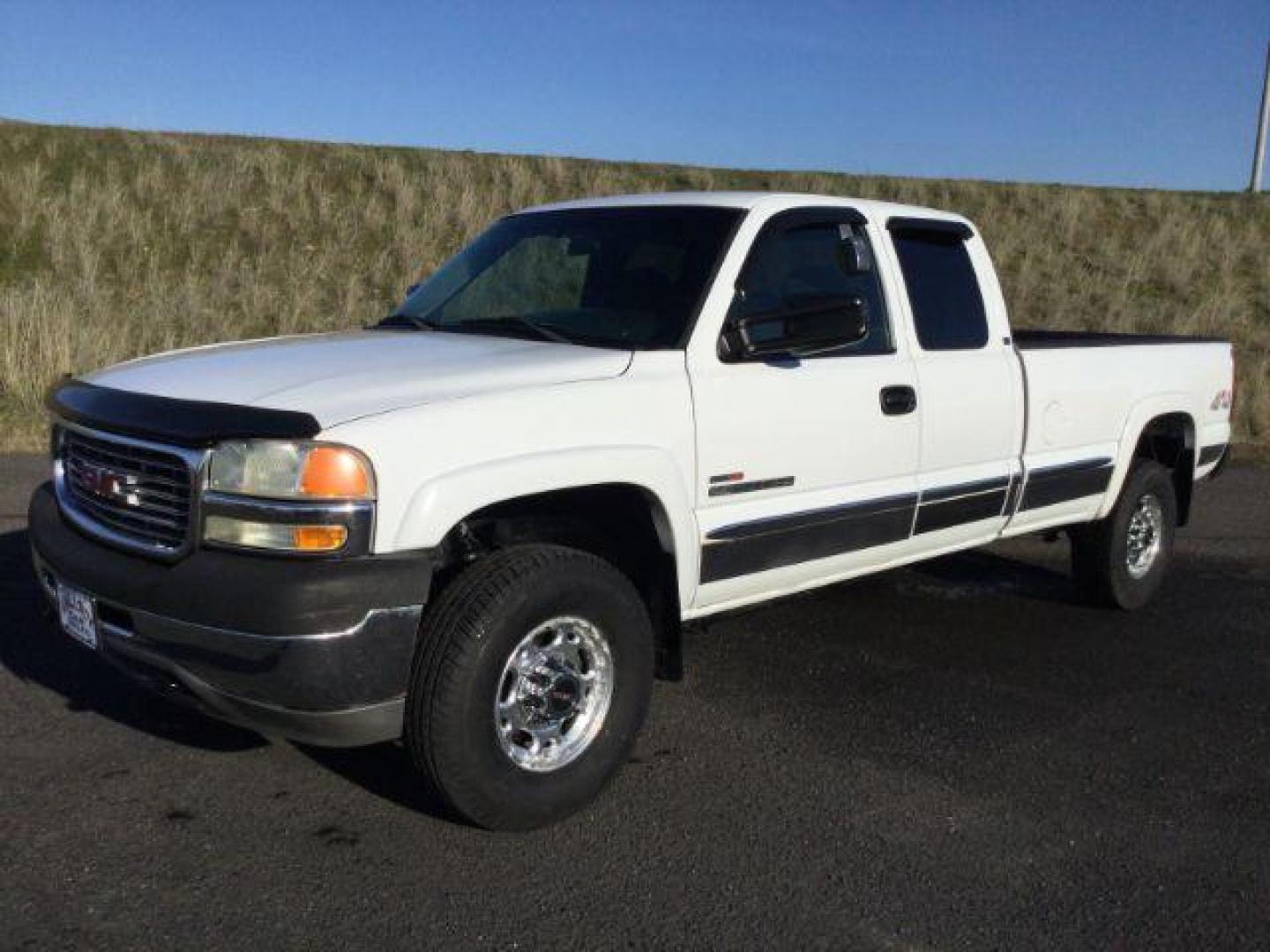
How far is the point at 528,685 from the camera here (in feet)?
11.8

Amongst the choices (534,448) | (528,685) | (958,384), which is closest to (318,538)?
(534,448)

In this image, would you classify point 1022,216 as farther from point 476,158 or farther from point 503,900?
point 503,900

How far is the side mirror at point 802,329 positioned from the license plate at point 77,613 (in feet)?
6.94

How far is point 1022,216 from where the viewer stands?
27.2 metres

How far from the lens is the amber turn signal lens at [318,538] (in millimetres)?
3111

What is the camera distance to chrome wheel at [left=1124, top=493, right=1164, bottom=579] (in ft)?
20.5

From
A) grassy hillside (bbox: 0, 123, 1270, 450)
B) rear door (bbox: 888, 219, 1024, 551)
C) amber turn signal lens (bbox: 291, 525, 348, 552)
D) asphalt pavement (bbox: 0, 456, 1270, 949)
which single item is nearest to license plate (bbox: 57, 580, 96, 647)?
asphalt pavement (bbox: 0, 456, 1270, 949)

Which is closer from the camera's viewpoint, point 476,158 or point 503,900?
point 503,900

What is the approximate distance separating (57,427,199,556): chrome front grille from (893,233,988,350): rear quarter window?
2.90 metres

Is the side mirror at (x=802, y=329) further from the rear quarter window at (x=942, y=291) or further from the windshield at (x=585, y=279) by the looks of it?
the rear quarter window at (x=942, y=291)

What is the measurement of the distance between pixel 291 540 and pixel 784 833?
168cm

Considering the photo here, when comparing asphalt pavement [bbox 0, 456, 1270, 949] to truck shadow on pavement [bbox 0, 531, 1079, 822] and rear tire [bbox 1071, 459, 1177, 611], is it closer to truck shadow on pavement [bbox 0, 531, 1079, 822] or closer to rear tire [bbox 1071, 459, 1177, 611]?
truck shadow on pavement [bbox 0, 531, 1079, 822]

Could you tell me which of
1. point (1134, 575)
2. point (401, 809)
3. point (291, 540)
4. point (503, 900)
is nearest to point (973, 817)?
point (503, 900)

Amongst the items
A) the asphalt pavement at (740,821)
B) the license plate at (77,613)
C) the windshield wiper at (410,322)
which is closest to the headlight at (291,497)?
the license plate at (77,613)
